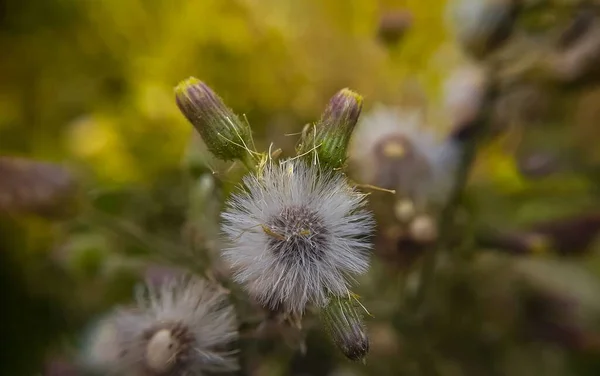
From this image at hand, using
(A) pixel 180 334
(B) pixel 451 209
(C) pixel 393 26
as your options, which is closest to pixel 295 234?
(A) pixel 180 334

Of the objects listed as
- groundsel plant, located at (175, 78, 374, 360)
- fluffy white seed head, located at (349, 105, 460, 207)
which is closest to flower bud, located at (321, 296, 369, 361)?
groundsel plant, located at (175, 78, 374, 360)

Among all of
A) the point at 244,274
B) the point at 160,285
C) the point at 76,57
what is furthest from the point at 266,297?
the point at 76,57

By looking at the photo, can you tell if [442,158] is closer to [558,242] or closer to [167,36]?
[558,242]

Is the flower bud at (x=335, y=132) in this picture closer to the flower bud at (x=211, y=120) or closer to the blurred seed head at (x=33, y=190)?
the flower bud at (x=211, y=120)

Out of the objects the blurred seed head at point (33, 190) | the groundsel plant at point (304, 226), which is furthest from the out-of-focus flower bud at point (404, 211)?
the blurred seed head at point (33, 190)

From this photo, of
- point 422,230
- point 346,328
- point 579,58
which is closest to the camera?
point 346,328

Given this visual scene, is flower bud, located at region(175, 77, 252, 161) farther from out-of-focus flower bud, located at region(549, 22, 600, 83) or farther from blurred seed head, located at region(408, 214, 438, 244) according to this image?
out-of-focus flower bud, located at region(549, 22, 600, 83)

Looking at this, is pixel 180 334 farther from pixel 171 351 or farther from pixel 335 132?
pixel 335 132
